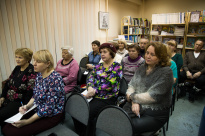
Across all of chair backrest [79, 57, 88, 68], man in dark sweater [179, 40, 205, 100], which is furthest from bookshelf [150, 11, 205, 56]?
chair backrest [79, 57, 88, 68]

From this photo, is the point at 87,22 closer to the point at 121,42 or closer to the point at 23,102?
the point at 121,42

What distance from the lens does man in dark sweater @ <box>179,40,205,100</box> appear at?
2.97m

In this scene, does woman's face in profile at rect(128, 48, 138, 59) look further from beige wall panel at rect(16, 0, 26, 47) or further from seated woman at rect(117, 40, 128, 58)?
beige wall panel at rect(16, 0, 26, 47)

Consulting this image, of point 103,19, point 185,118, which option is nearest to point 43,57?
point 185,118

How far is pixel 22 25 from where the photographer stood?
8.96ft

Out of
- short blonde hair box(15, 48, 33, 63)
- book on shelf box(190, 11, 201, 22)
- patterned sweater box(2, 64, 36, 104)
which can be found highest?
book on shelf box(190, 11, 201, 22)

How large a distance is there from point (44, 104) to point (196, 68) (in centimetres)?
339

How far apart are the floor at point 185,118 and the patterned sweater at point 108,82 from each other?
0.99 m

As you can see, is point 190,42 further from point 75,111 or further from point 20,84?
point 20,84

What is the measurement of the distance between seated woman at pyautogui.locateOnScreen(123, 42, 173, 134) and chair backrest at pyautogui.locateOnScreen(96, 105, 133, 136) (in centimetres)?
25

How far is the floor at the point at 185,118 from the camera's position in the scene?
2045mm

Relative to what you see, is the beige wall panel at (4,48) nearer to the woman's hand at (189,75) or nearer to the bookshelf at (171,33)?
the woman's hand at (189,75)

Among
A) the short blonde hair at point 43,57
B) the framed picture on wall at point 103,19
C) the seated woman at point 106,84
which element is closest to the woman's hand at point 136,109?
the seated woman at point 106,84

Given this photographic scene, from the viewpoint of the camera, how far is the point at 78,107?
143cm
